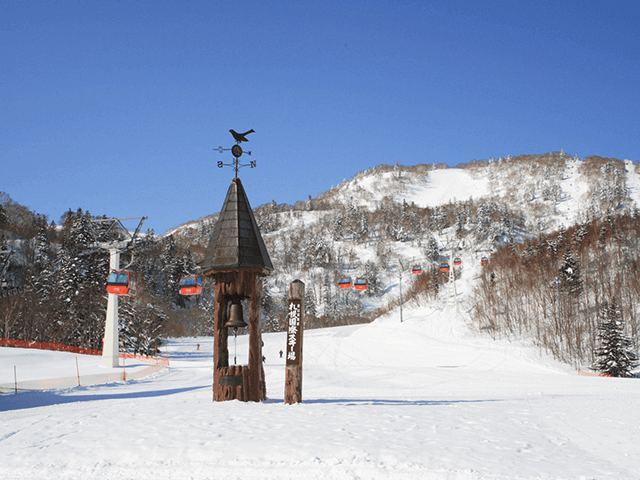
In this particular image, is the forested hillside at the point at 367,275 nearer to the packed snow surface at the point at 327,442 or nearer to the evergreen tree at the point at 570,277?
the evergreen tree at the point at 570,277

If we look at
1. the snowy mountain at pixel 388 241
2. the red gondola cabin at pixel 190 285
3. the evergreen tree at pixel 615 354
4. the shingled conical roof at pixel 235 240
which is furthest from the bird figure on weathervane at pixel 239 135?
the snowy mountain at pixel 388 241

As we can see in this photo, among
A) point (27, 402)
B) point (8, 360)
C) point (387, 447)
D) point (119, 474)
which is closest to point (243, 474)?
point (119, 474)

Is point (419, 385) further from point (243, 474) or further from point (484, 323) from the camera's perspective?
point (484, 323)

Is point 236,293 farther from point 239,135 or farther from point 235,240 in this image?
point 239,135

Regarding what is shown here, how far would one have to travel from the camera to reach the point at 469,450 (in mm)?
6918

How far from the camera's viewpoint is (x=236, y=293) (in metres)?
10.8

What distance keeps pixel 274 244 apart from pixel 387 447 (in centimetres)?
16946

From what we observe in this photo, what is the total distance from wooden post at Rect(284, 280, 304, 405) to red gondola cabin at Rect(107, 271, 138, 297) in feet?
64.7

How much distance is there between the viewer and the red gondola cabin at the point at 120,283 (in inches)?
1081

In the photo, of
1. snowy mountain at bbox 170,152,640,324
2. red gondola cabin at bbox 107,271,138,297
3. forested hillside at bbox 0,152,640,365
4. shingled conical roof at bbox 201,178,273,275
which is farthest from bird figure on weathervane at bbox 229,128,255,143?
snowy mountain at bbox 170,152,640,324

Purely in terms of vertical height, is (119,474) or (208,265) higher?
(208,265)

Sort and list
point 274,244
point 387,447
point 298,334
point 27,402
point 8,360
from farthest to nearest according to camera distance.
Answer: point 274,244 < point 8,360 < point 27,402 < point 298,334 < point 387,447

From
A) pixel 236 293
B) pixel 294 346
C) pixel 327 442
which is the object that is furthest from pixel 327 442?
pixel 236 293

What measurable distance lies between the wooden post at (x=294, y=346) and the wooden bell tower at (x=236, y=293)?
661mm
